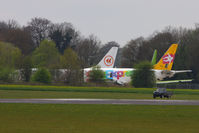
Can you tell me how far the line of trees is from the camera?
103 metres

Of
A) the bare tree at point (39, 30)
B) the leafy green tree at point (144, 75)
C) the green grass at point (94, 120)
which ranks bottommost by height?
the green grass at point (94, 120)

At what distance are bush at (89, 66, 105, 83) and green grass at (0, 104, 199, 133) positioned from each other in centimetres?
5873

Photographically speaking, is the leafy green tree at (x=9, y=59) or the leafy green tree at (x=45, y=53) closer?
the leafy green tree at (x=9, y=59)

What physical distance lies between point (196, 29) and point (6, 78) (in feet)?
218

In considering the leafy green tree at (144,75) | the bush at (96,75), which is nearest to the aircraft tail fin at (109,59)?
the bush at (96,75)

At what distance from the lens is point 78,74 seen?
3895 inches

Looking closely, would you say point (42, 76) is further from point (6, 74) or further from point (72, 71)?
point (6, 74)

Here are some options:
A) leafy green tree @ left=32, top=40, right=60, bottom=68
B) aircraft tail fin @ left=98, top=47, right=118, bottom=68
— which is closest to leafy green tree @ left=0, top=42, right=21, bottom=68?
leafy green tree @ left=32, top=40, right=60, bottom=68

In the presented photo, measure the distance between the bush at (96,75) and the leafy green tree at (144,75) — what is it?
660cm

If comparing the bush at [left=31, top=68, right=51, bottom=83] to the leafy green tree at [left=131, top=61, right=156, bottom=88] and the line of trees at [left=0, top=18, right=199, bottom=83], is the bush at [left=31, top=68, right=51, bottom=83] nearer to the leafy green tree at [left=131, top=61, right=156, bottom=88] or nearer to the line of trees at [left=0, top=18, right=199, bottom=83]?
the line of trees at [left=0, top=18, right=199, bottom=83]

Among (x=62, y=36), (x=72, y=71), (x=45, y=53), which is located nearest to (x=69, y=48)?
(x=72, y=71)

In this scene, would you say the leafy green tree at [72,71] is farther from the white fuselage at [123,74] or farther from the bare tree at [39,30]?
the bare tree at [39,30]

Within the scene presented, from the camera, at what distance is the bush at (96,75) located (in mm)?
101000

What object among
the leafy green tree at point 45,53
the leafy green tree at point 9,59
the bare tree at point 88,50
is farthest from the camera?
the bare tree at point 88,50
